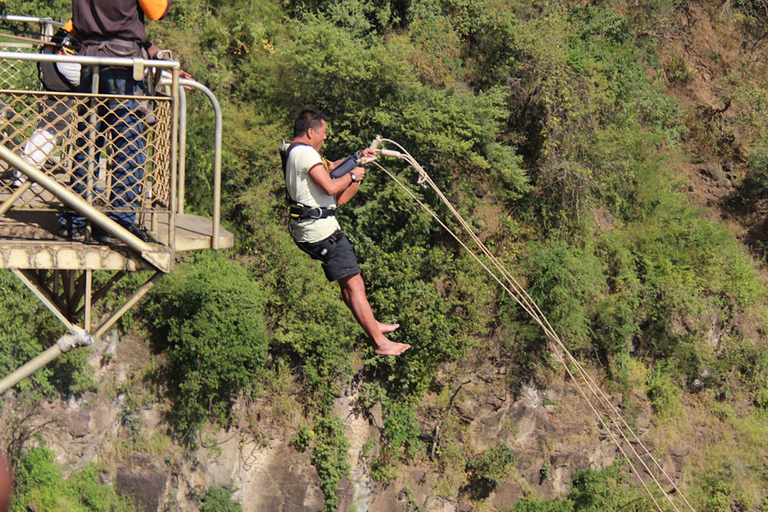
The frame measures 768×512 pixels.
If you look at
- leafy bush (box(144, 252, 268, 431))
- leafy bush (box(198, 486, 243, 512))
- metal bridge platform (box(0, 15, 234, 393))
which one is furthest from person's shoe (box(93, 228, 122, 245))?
leafy bush (box(198, 486, 243, 512))

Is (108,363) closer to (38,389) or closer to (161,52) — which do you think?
(38,389)

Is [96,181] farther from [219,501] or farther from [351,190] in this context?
[219,501]

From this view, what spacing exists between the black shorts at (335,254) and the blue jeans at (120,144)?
4.40 ft

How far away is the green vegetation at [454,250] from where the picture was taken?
481 inches

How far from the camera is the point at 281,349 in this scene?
12.6m

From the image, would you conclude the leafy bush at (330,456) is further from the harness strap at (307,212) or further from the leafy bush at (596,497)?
the harness strap at (307,212)

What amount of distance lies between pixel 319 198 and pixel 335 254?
46 cm

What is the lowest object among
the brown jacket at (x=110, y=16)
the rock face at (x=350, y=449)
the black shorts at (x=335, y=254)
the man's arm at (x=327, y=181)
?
the rock face at (x=350, y=449)

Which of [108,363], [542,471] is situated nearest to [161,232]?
[108,363]

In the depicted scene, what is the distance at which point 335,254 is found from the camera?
5469 mm

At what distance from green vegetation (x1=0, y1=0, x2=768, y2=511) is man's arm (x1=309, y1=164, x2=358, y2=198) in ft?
23.2

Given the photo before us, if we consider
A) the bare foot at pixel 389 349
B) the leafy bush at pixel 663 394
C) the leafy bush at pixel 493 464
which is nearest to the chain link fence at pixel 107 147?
the bare foot at pixel 389 349

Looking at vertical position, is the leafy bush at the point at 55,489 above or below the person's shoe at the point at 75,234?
below

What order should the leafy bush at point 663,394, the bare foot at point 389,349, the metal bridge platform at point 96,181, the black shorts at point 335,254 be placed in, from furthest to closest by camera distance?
the leafy bush at point 663,394 < the bare foot at point 389,349 < the black shorts at point 335,254 < the metal bridge platform at point 96,181
